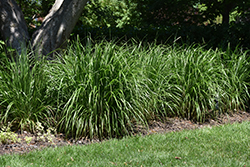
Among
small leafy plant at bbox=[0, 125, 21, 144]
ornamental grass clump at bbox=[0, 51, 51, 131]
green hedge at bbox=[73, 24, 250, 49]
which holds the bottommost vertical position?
small leafy plant at bbox=[0, 125, 21, 144]

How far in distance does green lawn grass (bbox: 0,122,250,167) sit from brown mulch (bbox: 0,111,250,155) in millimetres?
264

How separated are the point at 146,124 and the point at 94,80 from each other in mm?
1087

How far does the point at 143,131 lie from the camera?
4.55 metres

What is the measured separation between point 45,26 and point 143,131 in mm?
3262

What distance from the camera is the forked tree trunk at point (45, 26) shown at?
600 centimetres

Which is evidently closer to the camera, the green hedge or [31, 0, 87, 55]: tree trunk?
[31, 0, 87, 55]: tree trunk

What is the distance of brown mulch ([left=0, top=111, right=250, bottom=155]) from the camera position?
12.8 ft

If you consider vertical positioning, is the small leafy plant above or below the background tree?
below

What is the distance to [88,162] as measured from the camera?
132 inches

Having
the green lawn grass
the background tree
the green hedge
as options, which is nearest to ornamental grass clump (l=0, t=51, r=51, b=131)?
the green lawn grass

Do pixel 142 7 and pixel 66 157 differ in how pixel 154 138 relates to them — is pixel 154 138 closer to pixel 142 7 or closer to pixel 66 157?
pixel 66 157

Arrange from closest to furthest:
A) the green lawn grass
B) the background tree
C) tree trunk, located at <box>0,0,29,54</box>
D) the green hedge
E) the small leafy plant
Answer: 1. the green lawn grass
2. the small leafy plant
3. tree trunk, located at <box>0,0,29,54</box>
4. the green hedge
5. the background tree

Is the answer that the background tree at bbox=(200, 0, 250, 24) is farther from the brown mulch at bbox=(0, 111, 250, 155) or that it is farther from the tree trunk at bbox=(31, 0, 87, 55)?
the tree trunk at bbox=(31, 0, 87, 55)

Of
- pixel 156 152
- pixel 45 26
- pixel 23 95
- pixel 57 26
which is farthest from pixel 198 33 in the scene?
pixel 23 95
